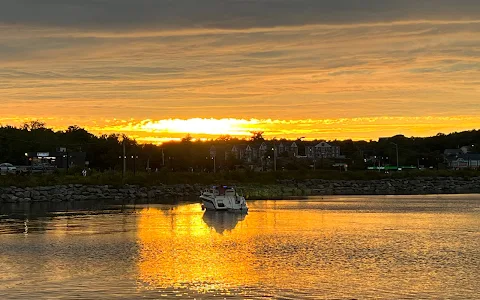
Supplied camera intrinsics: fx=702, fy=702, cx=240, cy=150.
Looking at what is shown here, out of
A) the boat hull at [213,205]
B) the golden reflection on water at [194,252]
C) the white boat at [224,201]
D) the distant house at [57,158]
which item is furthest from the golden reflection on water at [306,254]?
the distant house at [57,158]

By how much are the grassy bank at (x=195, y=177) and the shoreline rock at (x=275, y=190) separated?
2.70 metres

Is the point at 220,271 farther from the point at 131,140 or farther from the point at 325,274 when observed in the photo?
the point at 131,140

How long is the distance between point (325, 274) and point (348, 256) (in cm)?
632

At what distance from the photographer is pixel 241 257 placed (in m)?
38.3

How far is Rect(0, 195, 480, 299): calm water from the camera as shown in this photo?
28.4m

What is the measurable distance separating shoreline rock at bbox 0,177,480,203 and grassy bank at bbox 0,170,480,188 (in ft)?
8.87

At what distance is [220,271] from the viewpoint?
33.5 meters

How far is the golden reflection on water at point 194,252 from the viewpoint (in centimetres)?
3089

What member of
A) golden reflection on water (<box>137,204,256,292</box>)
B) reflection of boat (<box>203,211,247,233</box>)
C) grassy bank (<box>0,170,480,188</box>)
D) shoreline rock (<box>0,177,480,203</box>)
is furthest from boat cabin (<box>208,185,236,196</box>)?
grassy bank (<box>0,170,480,188</box>)

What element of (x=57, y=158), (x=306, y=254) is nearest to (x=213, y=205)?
(x=306, y=254)

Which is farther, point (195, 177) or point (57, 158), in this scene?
point (57, 158)

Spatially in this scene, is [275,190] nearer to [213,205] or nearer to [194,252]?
[213,205]

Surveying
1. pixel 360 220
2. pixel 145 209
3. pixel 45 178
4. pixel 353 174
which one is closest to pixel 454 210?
pixel 360 220

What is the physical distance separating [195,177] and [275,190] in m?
15.1
